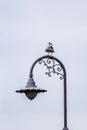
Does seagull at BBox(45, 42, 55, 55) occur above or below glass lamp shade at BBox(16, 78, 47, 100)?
above

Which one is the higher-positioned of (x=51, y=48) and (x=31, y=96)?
(x=51, y=48)

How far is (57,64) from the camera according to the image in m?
18.7

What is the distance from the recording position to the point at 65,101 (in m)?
18.7

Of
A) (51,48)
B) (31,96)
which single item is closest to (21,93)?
(31,96)

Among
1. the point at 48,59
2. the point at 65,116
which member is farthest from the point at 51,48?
the point at 65,116

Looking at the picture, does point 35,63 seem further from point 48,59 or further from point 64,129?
point 64,129

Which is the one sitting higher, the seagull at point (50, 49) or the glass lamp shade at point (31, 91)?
the seagull at point (50, 49)

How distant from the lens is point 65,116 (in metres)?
18.6

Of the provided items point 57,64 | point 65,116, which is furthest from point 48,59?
point 65,116

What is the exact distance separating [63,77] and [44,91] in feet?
2.14

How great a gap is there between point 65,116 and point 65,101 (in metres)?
0.40

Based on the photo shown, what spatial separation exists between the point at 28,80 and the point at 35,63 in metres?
0.52

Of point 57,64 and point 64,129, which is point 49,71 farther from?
point 64,129

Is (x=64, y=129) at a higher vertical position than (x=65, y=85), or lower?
lower
